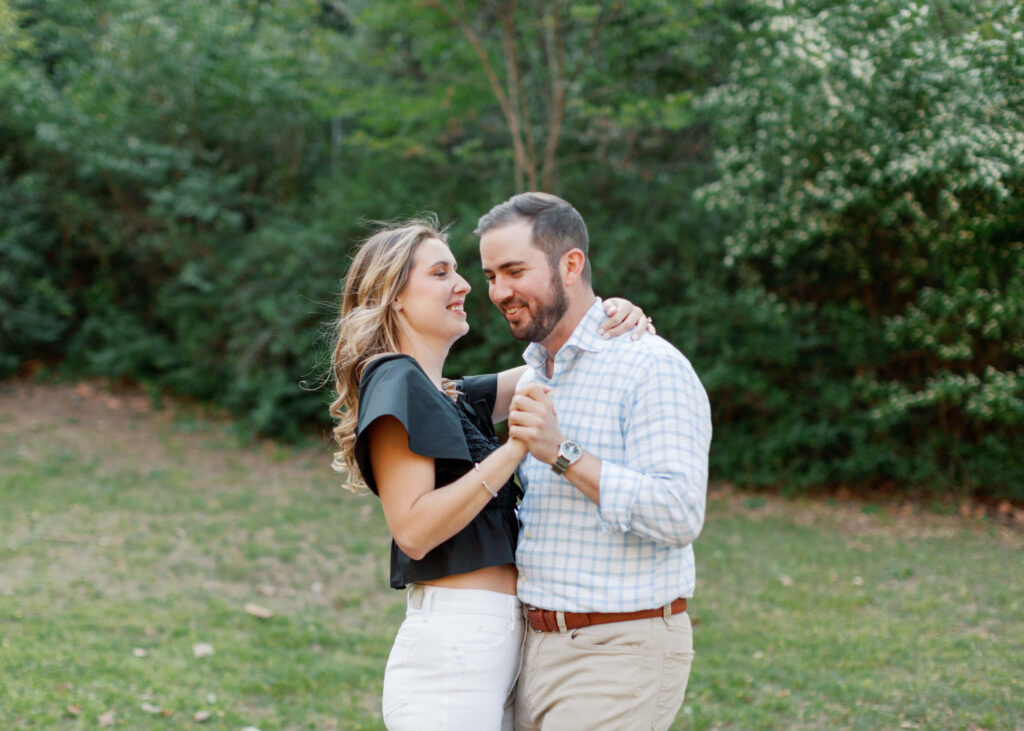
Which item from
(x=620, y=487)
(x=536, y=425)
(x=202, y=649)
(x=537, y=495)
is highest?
(x=536, y=425)

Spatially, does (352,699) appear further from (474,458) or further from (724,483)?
(724,483)

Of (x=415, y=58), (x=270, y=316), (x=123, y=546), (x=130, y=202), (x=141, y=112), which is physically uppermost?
(x=415, y=58)

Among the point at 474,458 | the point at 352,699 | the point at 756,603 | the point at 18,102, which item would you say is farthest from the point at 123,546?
the point at 18,102

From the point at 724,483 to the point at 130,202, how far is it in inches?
379

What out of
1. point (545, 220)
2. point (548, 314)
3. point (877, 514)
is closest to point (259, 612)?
point (548, 314)

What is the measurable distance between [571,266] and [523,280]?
6.7 inches

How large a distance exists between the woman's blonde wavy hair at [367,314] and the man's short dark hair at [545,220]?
30cm

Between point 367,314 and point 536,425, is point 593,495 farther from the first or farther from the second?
point 367,314

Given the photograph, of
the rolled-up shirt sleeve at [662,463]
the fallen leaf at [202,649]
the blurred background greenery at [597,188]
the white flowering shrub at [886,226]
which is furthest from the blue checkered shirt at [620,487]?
the white flowering shrub at [886,226]

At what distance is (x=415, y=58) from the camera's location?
11906mm

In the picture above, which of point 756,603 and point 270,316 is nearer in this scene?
point 756,603

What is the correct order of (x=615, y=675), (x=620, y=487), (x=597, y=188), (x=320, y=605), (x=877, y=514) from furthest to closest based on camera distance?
(x=597, y=188) → (x=877, y=514) → (x=320, y=605) → (x=615, y=675) → (x=620, y=487)

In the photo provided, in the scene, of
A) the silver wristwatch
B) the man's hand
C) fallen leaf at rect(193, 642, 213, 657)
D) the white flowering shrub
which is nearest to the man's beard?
the man's hand

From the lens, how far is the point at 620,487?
221 centimetres
